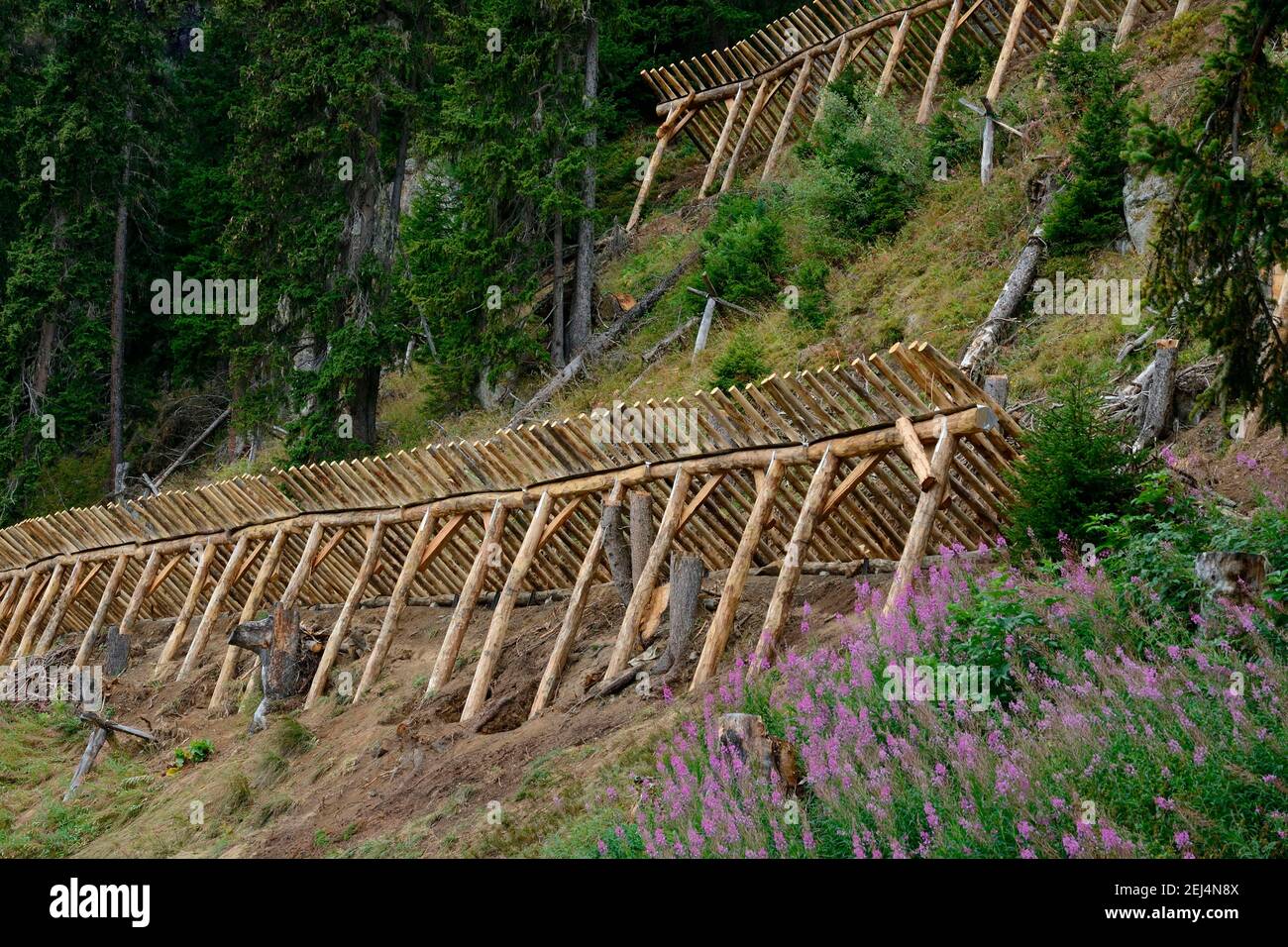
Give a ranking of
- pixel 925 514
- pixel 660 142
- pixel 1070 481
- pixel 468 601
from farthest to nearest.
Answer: pixel 660 142, pixel 468 601, pixel 925 514, pixel 1070 481

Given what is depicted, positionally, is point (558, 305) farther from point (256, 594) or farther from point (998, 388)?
point (998, 388)

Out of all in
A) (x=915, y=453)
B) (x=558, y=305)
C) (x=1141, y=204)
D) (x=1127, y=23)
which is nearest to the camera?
(x=915, y=453)

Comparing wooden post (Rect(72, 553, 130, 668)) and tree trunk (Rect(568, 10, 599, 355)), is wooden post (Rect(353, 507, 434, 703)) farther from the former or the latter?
tree trunk (Rect(568, 10, 599, 355))

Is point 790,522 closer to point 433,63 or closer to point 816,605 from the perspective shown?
point 816,605

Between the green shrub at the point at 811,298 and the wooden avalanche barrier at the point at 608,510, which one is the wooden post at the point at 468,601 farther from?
the green shrub at the point at 811,298

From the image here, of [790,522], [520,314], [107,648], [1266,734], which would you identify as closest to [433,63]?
[520,314]

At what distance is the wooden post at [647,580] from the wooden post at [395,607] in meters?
3.28

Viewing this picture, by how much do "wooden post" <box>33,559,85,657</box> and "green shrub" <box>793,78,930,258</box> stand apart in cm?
1120

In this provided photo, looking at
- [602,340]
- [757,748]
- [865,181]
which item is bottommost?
[602,340]

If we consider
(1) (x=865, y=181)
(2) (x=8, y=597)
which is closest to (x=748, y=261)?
(1) (x=865, y=181)

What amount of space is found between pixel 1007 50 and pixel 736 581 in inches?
461

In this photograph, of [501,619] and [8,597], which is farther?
[8,597]

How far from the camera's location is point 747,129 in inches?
945

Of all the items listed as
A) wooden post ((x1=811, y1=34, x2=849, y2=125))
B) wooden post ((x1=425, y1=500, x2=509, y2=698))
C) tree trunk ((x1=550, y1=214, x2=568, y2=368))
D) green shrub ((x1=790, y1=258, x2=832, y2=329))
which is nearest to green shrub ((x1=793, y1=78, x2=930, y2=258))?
green shrub ((x1=790, y1=258, x2=832, y2=329))
